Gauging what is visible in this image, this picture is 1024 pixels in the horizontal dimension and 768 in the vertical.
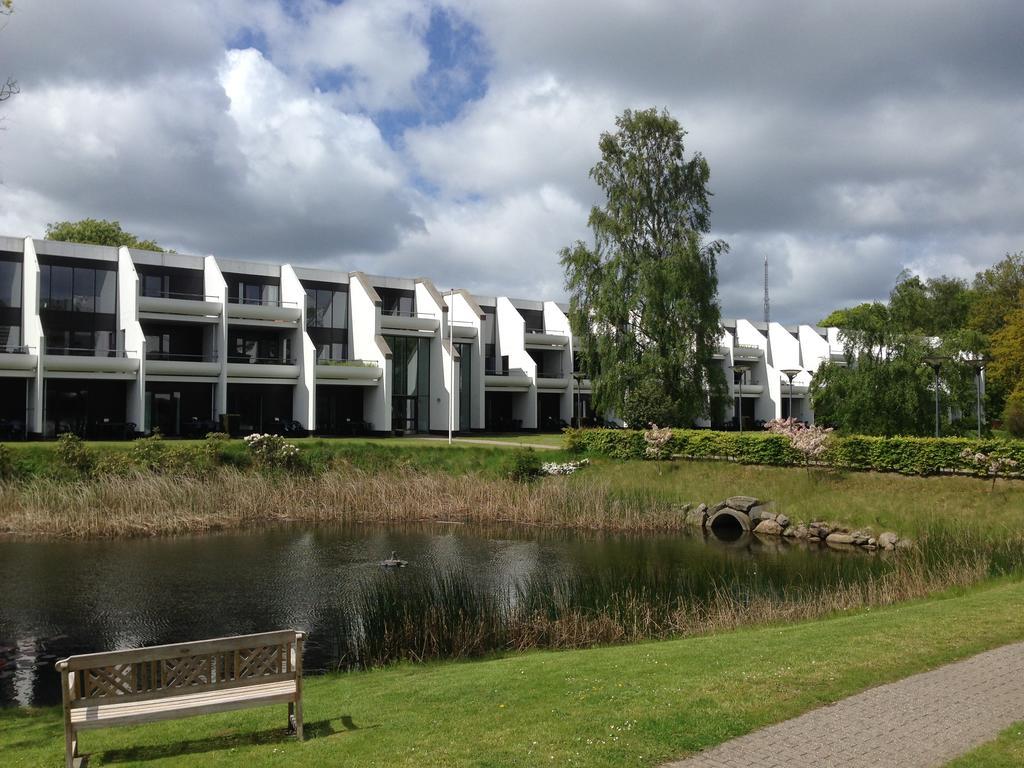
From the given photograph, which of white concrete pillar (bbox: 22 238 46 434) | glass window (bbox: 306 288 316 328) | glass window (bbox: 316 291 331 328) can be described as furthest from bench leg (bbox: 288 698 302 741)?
glass window (bbox: 316 291 331 328)

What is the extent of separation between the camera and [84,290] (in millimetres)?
37094

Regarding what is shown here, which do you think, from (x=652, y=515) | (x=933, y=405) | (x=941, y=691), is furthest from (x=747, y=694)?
(x=933, y=405)

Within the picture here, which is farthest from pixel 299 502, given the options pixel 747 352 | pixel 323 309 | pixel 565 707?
pixel 747 352

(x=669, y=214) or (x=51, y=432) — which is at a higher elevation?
(x=669, y=214)

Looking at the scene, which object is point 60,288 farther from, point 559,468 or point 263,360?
point 559,468

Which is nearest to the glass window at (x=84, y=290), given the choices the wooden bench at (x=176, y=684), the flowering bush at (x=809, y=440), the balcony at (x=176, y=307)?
the balcony at (x=176, y=307)

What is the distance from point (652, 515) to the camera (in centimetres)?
2500

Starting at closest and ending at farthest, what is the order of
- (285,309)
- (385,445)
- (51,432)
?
(385,445), (51,432), (285,309)

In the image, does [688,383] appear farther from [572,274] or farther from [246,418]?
[246,418]

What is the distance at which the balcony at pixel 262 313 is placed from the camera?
38.8 metres

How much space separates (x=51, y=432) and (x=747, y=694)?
3467 cm

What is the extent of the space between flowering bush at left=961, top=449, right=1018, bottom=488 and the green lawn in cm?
1928

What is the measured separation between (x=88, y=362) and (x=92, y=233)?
Answer: 62.8ft

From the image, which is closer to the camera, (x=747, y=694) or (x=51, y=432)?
(x=747, y=694)
